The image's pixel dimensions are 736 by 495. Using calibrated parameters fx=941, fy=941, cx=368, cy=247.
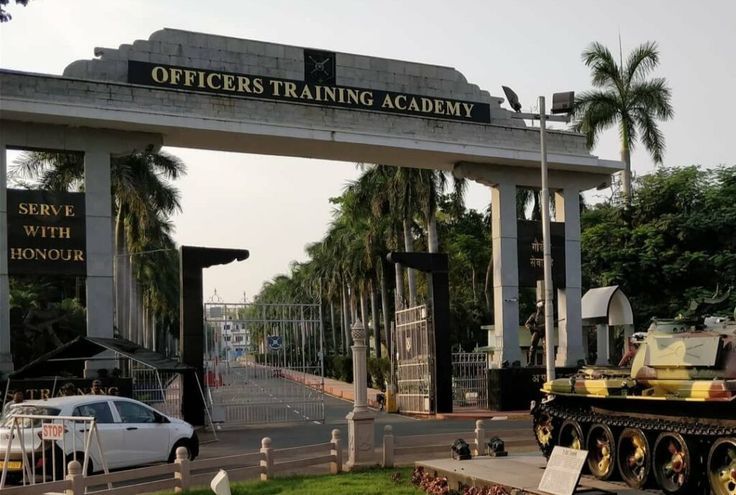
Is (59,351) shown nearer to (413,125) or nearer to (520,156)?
(413,125)

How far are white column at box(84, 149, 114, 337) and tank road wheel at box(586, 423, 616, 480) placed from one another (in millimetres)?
12304

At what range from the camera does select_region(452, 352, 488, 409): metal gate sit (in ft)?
90.4

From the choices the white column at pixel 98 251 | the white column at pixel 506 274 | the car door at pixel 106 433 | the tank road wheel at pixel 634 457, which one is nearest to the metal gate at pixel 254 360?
the white column at pixel 98 251

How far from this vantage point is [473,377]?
2762 cm

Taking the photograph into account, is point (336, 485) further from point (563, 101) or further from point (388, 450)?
point (563, 101)

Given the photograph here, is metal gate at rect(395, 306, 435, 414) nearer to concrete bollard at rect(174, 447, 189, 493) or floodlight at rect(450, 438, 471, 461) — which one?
floodlight at rect(450, 438, 471, 461)

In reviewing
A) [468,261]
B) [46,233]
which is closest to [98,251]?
[46,233]

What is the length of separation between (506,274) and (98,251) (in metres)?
11.6

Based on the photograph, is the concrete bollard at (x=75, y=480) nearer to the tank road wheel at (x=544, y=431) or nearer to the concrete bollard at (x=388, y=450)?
the concrete bollard at (x=388, y=450)

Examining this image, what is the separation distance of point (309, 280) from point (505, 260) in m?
51.1

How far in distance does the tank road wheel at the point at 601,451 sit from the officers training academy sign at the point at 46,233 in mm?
12841

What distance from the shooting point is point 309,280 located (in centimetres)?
7775

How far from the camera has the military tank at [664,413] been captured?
1235 cm

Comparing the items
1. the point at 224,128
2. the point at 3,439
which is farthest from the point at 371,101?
the point at 3,439
